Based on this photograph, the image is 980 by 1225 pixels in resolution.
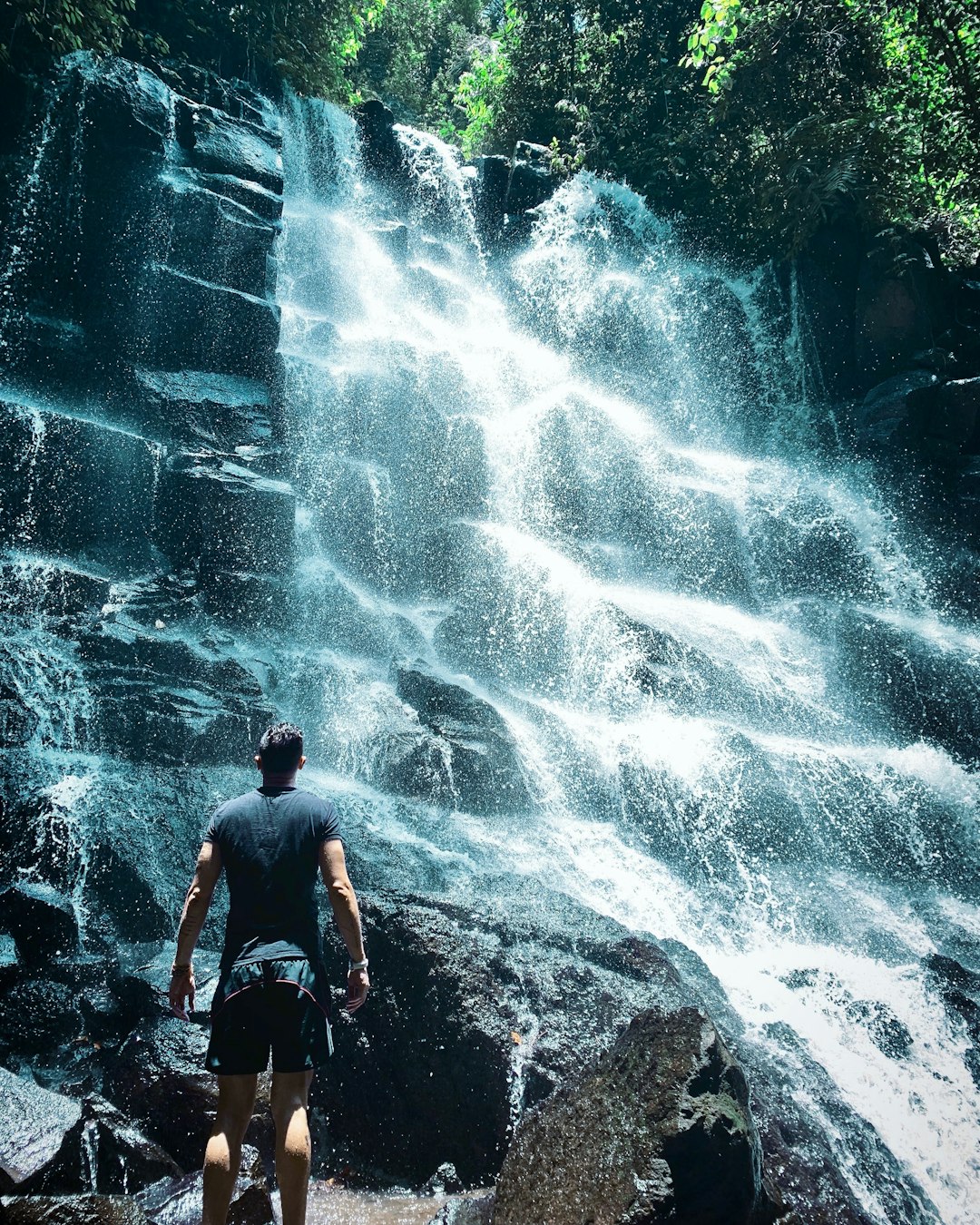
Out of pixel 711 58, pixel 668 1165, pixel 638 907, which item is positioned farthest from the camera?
pixel 711 58

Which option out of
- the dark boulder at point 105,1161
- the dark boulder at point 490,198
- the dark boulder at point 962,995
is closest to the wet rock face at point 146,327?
the dark boulder at point 490,198

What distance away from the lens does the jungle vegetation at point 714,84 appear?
580 inches

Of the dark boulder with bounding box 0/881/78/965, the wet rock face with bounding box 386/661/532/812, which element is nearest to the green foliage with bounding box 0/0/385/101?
the wet rock face with bounding box 386/661/532/812

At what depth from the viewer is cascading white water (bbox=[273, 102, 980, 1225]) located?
23.2 ft

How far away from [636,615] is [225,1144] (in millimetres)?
9002

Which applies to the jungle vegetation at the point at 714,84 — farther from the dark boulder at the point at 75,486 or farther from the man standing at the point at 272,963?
the man standing at the point at 272,963

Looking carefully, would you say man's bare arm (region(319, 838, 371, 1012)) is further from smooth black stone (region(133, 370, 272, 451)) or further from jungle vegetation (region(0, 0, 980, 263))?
jungle vegetation (region(0, 0, 980, 263))

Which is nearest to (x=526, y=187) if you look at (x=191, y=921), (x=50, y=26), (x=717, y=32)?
(x=717, y=32)

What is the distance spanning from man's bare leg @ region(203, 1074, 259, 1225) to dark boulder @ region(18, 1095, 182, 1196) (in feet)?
3.25

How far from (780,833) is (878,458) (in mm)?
9012

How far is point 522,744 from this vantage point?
9531 millimetres

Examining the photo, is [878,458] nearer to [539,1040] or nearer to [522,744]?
[522,744]

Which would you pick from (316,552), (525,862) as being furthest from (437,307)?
(525,862)

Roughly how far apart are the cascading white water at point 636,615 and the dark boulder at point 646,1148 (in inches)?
71.8
